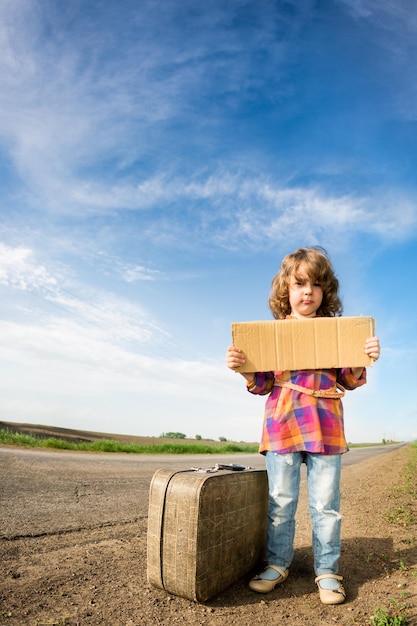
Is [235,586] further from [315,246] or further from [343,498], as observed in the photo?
[343,498]

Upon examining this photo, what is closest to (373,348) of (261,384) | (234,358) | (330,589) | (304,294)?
(304,294)

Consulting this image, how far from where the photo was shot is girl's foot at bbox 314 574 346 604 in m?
A: 2.78

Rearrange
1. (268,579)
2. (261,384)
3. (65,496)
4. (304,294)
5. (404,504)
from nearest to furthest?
(268,579) → (261,384) → (304,294) → (404,504) → (65,496)

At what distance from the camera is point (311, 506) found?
3.08 metres

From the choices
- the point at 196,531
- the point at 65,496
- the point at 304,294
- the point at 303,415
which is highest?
the point at 304,294

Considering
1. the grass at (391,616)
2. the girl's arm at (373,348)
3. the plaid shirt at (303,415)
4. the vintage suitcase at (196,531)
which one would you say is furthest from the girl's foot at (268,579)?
the girl's arm at (373,348)

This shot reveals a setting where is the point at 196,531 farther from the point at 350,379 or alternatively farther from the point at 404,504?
the point at 404,504

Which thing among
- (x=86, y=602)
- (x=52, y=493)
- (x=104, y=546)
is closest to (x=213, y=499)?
(x=86, y=602)

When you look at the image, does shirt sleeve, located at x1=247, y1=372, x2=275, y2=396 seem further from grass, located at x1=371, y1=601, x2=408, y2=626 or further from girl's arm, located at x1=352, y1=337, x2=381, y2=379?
grass, located at x1=371, y1=601, x2=408, y2=626

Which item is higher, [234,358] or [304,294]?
[304,294]

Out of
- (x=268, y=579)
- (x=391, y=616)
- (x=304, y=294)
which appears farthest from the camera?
(x=304, y=294)

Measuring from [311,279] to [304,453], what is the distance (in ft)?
3.83

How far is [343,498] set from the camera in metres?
6.37

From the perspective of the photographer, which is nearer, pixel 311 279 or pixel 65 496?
pixel 311 279
